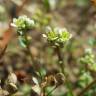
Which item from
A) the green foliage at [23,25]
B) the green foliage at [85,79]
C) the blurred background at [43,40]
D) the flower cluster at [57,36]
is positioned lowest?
the green foliage at [85,79]

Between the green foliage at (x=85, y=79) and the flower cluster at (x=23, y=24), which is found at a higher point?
the flower cluster at (x=23, y=24)

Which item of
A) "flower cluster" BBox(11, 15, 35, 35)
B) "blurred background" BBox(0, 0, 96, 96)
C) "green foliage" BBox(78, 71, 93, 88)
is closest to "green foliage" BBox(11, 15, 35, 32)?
"flower cluster" BBox(11, 15, 35, 35)

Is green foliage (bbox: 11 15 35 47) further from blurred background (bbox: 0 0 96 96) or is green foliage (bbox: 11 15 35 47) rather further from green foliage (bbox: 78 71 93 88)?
green foliage (bbox: 78 71 93 88)

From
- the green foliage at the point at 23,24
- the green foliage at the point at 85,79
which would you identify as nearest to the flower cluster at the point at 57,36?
the green foliage at the point at 23,24

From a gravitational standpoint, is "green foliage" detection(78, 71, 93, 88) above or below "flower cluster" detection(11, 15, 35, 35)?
below

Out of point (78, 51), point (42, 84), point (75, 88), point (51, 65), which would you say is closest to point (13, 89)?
point (42, 84)

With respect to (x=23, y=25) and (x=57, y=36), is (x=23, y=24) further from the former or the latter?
(x=57, y=36)

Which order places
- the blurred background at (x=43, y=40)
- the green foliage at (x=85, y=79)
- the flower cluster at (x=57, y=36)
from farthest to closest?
the blurred background at (x=43, y=40) < the green foliage at (x=85, y=79) < the flower cluster at (x=57, y=36)

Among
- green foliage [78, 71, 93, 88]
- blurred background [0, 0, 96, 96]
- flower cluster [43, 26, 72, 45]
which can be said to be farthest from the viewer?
blurred background [0, 0, 96, 96]

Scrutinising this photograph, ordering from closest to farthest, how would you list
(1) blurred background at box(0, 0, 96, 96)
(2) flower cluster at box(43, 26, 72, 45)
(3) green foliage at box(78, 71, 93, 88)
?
(2) flower cluster at box(43, 26, 72, 45) < (3) green foliage at box(78, 71, 93, 88) < (1) blurred background at box(0, 0, 96, 96)

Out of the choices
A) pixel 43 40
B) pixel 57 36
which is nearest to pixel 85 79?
pixel 57 36

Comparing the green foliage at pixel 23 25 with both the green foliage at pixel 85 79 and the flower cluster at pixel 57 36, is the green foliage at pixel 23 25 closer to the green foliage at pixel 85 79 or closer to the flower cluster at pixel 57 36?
the flower cluster at pixel 57 36

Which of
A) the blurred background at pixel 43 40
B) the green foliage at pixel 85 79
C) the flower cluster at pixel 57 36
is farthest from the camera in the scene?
the blurred background at pixel 43 40
